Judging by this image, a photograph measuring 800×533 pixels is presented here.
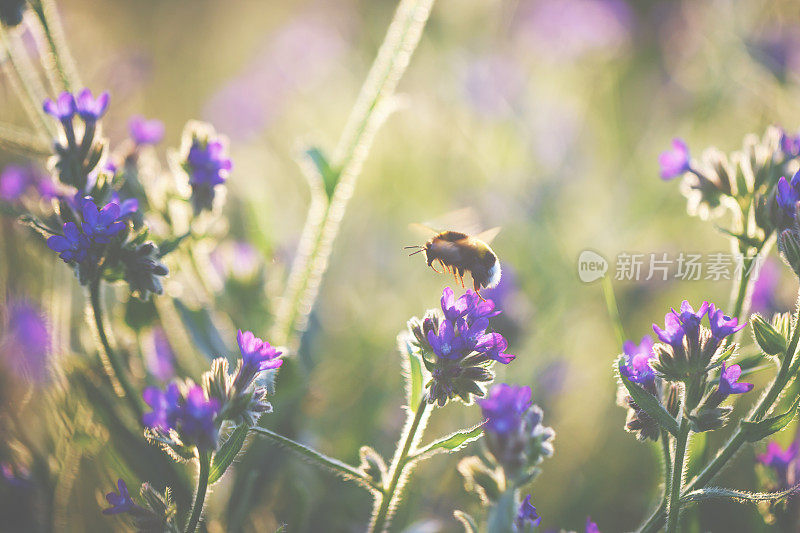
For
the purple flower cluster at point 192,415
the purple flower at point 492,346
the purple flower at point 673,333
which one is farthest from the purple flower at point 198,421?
the purple flower at point 673,333

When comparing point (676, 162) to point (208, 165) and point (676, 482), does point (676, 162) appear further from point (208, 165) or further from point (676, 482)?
point (208, 165)

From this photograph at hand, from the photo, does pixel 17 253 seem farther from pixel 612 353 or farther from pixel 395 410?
pixel 612 353

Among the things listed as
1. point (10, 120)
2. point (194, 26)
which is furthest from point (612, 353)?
point (194, 26)

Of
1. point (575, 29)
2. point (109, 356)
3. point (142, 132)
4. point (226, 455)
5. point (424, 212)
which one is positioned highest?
point (575, 29)

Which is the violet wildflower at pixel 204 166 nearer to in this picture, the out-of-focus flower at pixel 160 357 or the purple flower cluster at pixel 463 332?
the out-of-focus flower at pixel 160 357

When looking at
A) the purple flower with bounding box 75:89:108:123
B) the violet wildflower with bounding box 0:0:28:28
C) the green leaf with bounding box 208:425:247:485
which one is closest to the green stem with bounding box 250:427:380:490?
the green leaf with bounding box 208:425:247:485

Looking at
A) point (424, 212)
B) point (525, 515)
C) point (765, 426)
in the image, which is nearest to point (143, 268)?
point (525, 515)

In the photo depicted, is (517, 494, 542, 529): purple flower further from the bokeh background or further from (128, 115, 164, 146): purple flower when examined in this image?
(128, 115, 164, 146): purple flower
